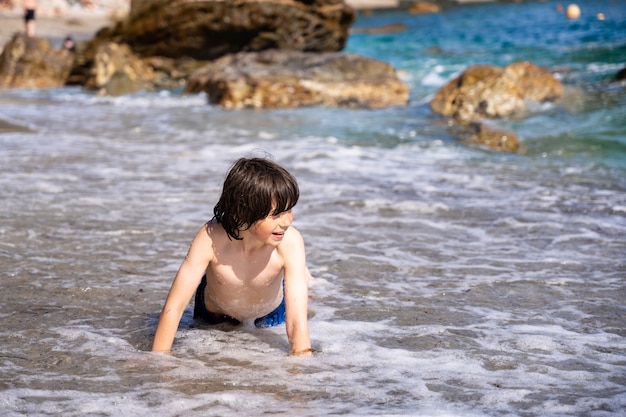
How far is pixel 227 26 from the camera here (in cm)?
1817

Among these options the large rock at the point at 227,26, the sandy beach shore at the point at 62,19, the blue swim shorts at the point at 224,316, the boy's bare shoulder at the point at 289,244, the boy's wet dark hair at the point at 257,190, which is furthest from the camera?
the sandy beach shore at the point at 62,19

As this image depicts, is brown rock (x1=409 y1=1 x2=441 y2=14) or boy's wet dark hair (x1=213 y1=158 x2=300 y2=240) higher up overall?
brown rock (x1=409 y1=1 x2=441 y2=14)

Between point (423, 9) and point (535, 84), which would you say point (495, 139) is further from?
point (423, 9)

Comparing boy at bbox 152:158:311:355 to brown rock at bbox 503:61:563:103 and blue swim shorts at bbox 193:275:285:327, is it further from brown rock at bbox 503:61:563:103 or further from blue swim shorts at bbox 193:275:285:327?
brown rock at bbox 503:61:563:103

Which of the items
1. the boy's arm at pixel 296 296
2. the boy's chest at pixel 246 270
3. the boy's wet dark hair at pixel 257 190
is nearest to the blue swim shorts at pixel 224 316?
the boy's chest at pixel 246 270

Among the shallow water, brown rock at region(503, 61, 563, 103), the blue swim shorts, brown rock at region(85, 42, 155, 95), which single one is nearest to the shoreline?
brown rock at region(85, 42, 155, 95)

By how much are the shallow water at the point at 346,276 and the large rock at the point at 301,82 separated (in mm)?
3011

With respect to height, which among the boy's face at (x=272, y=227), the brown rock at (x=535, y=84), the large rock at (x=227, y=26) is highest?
the large rock at (x=227, y=26)

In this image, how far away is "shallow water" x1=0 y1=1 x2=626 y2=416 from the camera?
3.29 meters

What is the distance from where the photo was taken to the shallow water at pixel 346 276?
329 centimetres

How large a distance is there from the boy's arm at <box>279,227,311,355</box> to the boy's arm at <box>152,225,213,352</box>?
0.36 metres

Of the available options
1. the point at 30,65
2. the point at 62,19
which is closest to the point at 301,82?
the point at 30,65

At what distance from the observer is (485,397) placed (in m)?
3.24

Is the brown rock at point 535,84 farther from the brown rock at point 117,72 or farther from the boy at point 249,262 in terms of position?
the boy at point 249,262
